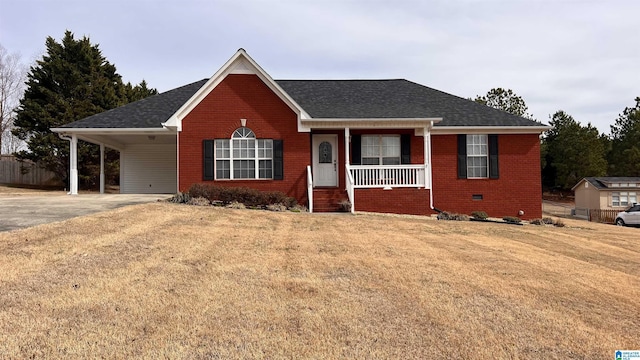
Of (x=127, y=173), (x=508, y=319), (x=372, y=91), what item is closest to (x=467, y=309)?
(x=508, y=319)

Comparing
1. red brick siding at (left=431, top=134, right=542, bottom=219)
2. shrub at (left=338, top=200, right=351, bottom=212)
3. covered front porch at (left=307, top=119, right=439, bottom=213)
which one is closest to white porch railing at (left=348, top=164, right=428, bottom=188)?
covered front porch at (left=307, top=119, right=439, bottom=213)

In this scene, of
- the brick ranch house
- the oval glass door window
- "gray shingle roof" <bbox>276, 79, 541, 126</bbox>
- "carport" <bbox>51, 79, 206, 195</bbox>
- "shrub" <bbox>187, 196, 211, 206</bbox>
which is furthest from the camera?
"carport" <bbox>51, 79, 206, 195</bbox>

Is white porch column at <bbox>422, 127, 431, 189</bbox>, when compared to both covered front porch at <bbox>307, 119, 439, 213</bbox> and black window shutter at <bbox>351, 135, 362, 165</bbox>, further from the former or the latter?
black window shutter at <bbox>351, 135, 362, 165</bbox>

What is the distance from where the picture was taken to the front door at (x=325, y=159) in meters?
17.3

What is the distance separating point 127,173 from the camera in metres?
20.4

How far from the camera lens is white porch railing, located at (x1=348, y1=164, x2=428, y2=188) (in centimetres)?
1574

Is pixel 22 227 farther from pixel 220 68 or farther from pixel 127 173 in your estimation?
pixel 127 173

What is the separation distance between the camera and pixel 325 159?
17.5 meters

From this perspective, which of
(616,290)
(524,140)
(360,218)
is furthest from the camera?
(524,140)

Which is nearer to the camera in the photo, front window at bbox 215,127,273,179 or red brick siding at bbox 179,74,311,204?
red brick siding at bbox 179,74,311,204

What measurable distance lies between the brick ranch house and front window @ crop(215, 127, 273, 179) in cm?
4

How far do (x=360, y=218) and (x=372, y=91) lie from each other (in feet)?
31.3

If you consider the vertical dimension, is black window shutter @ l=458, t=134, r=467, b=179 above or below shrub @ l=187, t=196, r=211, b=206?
above

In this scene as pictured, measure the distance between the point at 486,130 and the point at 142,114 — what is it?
14891 millimetres
